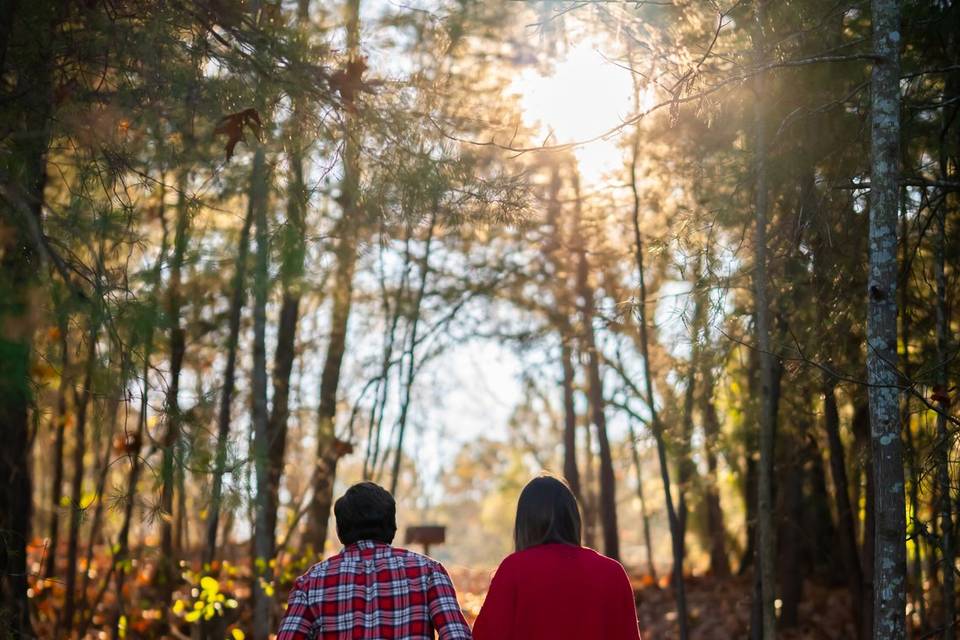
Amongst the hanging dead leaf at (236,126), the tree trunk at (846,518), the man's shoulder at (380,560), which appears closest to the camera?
the man's shoulder at (380,560)

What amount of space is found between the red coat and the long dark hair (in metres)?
Result: 0.04

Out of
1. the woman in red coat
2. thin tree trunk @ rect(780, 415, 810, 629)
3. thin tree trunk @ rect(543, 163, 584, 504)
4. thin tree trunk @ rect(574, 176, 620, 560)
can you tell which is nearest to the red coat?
the woman in red coat

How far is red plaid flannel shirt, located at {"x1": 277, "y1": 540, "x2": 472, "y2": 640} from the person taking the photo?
3.88 m

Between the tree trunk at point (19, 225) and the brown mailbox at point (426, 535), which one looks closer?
the tree trunk at point (19, 225)

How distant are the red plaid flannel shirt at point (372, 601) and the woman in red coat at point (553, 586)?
205mm

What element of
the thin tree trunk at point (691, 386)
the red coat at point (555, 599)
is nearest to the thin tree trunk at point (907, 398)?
the thin tree trunk at point (691, 386)

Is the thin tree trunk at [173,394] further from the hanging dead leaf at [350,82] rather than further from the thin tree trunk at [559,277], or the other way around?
the thin tree trunk at [559,277]

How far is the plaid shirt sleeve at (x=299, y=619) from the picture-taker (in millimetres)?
3838

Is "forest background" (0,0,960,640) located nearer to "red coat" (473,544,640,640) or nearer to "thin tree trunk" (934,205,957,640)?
"thin tree trunk" (934,205,957,640)

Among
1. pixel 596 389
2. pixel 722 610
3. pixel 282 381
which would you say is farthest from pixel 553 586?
pixel 596 389

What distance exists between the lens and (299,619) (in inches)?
152

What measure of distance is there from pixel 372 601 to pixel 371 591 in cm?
4

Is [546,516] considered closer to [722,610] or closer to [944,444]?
[944,444]

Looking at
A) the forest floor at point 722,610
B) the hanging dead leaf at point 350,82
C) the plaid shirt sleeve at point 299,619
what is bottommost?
the forest floor at point 722,610
